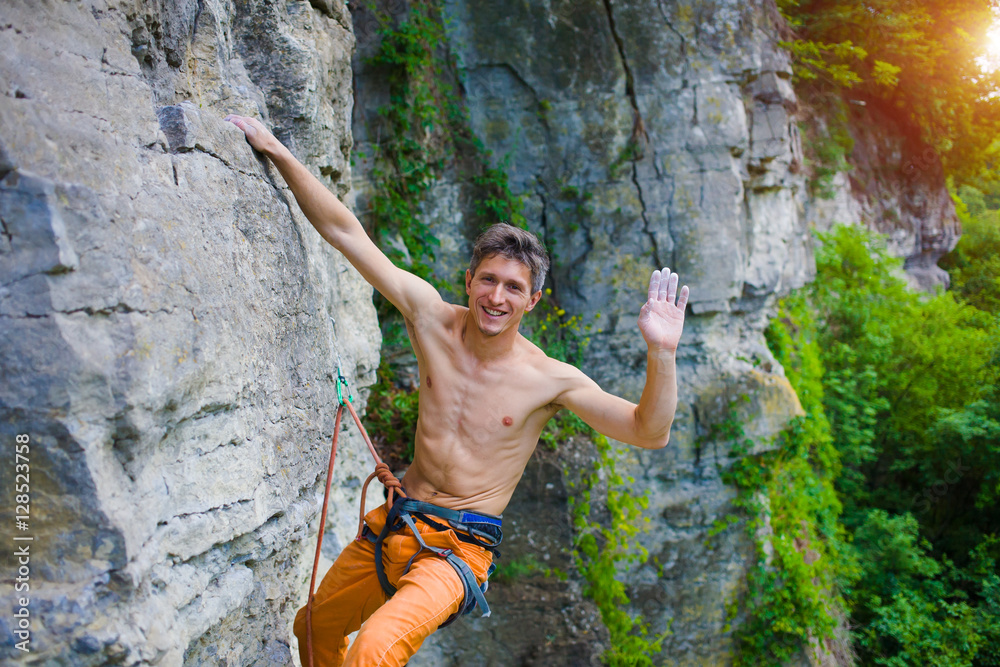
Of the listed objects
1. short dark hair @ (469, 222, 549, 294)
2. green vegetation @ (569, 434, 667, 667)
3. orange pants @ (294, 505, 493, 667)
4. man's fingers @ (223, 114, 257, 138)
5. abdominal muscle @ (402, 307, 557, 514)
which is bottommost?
green vegetation @ (569, 434, 667, 667)

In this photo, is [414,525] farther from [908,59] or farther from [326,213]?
[908,59]

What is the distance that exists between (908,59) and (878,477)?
493 centimetres

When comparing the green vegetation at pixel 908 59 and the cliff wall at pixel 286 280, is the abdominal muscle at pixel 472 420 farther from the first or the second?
Result: the green vegetation at pixel 908 59

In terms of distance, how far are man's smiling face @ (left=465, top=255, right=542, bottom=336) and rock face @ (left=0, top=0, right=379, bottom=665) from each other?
24.9 inches

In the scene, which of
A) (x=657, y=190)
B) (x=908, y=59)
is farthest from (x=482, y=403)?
(x=908, y=59)

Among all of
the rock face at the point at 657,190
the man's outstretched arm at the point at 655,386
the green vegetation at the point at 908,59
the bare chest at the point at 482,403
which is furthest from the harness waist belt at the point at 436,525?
the green vegetation at the point at 908,59

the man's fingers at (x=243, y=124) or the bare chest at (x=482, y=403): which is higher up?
the man's fingers at (x=243, y=124)

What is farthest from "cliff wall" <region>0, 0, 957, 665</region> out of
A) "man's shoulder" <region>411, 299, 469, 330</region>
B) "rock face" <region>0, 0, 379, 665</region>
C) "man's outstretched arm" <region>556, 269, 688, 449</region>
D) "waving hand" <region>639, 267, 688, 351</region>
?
"waving hand" <region>639, 267, 688, 351</region>

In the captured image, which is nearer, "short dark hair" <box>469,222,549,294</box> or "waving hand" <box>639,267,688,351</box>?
"waving hand" <box>639,267,688,351</box>

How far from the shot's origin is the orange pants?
206 cm

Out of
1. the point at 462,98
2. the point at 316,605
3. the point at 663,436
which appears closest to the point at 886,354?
the point at 462,98

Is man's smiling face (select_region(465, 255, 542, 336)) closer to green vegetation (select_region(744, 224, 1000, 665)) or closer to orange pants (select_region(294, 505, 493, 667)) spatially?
orange pants (select_region(294, 505, 493, 667))

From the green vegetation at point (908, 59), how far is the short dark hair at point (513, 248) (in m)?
4.82

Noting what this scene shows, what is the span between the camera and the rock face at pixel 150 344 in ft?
4.74
